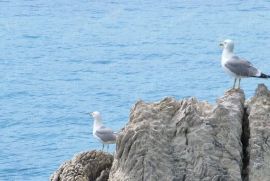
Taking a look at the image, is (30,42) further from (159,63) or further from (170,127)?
(170,127)

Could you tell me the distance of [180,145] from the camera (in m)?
5.75

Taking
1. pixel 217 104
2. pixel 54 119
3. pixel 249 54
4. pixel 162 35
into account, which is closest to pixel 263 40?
pixel 249 54

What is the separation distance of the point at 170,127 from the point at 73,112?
410 inches

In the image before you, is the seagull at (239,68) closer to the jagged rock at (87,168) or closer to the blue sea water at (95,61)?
the jagged rock at (87,168)

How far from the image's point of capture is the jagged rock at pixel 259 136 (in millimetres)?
5684

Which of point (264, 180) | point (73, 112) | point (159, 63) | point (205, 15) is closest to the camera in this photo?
point (264, 180)

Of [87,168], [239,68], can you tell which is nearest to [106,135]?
[239,68]

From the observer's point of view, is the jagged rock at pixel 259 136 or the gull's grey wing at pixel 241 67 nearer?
the jagged rock at pixel 259 136

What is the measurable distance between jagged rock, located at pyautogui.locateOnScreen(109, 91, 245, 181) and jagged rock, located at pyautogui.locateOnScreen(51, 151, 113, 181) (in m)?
0.52

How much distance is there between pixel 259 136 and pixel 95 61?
43.7ft

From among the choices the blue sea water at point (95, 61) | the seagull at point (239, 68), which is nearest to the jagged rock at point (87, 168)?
the seagull at point (239, 68)

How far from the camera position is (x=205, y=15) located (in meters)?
22.3

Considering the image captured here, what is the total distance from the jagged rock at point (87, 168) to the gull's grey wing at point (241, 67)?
6.75 ft

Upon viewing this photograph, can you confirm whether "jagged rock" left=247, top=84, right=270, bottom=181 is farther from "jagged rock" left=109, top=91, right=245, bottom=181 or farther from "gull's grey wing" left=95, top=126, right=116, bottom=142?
"gull's grey wing" left=95, top=126, right=116, bottom=142
